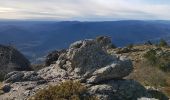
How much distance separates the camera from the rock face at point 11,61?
46562mm

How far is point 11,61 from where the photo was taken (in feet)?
158

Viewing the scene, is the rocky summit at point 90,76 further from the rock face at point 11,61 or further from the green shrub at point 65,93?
the rock face at point 11,61

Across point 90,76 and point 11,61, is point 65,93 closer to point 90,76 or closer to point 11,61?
point 90,76

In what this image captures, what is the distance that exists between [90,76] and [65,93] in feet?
11.6

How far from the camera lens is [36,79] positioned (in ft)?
89.2

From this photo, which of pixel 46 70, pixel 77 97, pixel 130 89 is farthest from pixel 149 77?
pixel 77 97

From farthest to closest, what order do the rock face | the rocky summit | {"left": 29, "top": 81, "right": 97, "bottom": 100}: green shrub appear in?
the rock face, the rocky summit, {"left": 29, "top": 81, "right": 97, "bottom": 100}: green shrub

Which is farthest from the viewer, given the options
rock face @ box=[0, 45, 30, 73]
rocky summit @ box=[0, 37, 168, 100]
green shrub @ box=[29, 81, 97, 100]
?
rock face @ box=[0, 45, 30, 73]

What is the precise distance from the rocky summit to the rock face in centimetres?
1791

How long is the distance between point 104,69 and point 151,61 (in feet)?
154

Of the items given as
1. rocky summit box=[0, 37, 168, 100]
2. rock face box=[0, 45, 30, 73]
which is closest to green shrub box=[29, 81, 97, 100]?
rocky summit box=[0, 37, 168, 100]

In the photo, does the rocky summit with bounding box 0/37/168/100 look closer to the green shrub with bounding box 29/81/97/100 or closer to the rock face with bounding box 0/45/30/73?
the green shrub with bounding box 29/81/97/100

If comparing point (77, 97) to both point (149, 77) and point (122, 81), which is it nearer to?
point (122, 81)

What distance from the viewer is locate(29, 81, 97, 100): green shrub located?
22297 millimetres
